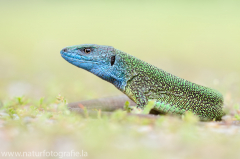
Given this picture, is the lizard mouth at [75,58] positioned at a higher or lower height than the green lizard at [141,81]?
higher

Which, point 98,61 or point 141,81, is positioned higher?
point 98,61

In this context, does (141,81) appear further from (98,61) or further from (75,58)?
(75,58)

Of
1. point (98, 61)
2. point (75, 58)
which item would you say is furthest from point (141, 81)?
point (75, 58)

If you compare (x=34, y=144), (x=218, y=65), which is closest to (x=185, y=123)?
(x=34, y=144)

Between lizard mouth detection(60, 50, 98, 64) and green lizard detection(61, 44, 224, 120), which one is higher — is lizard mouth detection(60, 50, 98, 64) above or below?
above

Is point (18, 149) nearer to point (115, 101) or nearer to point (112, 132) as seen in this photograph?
point (112, 132)
